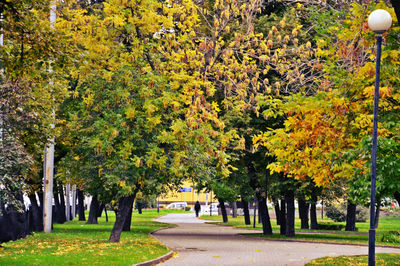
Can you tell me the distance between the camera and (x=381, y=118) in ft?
52.0

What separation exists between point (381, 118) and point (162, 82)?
299 inches

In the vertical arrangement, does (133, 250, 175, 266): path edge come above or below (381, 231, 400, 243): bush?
above

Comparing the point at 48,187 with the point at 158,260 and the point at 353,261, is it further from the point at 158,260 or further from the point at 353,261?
the point at 353,261

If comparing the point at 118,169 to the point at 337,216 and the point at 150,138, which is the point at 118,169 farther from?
the point at 337,216

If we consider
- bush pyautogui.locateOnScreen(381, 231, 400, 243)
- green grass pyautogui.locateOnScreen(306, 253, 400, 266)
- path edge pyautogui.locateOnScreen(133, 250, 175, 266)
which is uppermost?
path edge pyautogui.locateOnScreen(133, 250, 175, 266)

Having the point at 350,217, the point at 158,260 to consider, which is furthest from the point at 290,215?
the point at 158,260

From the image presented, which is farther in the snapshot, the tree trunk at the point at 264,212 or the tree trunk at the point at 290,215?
the tree trunk at the point at 264,212

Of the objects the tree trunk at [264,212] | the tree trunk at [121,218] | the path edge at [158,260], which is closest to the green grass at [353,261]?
the path edge at [158,260]

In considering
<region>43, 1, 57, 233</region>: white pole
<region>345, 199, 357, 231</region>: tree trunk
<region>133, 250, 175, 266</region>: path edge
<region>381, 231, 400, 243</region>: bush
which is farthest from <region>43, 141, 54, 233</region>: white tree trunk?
<region>345, 199, 357, 231</region>: tree trunk

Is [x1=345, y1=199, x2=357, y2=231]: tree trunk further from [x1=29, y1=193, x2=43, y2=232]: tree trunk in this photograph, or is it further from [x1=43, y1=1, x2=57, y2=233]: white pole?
[x1=43, y1=1, x2=57, y2=233]: white pole

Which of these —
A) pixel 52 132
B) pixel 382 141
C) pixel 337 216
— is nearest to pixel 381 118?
pixel 382 141

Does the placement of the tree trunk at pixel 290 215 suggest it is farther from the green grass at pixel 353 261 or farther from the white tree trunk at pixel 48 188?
the green grass at pixel 353 261

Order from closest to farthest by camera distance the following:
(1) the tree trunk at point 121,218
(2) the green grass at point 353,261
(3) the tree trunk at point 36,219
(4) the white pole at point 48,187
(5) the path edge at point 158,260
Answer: (5) the path edge at point 158,260
(2) the green grass at point 353,261
(1) the tree trunk at point 121,218
(4) the white pole at point 48,187
(3) the tree trunk at point 36,219

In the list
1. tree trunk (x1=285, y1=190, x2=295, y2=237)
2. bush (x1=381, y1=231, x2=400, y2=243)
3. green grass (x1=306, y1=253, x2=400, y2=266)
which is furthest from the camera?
tree trunk (x1=285, y1=190, x2=295, y2=237)
